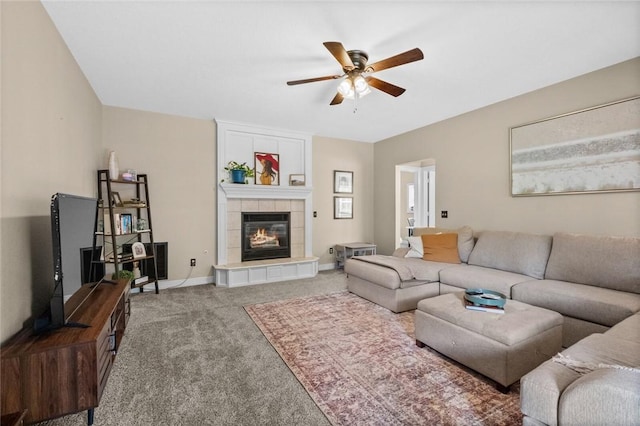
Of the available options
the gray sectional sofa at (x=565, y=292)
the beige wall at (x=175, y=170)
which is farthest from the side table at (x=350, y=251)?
the beige wall at (x=175, y=170)

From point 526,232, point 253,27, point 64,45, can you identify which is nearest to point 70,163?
point 64,45

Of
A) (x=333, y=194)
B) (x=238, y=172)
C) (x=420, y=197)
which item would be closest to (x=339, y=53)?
(x=238, y=172)

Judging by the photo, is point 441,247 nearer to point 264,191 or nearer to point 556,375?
point 556,375

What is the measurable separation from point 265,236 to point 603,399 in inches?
175

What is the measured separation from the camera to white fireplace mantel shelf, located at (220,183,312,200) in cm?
451

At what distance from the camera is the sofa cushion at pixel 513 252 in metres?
2.99

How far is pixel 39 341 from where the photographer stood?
1.48 m

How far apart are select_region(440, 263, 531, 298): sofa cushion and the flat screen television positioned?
10.9 feet

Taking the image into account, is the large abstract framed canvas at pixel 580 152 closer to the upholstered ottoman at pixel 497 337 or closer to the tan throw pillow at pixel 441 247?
the tan throw pillow at pixel 441 247

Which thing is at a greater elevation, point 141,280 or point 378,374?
point 141,280

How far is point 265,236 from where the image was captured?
496cm

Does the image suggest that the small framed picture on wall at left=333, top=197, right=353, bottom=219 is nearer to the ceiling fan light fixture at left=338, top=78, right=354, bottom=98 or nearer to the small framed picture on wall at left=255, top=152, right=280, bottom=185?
the small framed picture on wall at left=255, top=152, right=280, bottom=185

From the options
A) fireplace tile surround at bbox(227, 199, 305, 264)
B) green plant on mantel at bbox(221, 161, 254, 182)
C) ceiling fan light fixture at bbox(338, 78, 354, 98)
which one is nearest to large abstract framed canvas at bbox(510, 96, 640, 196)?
ceiling fan light fixture at bbox(338, 78, 354, 98)

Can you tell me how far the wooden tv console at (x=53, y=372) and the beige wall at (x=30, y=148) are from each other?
0.20 m
